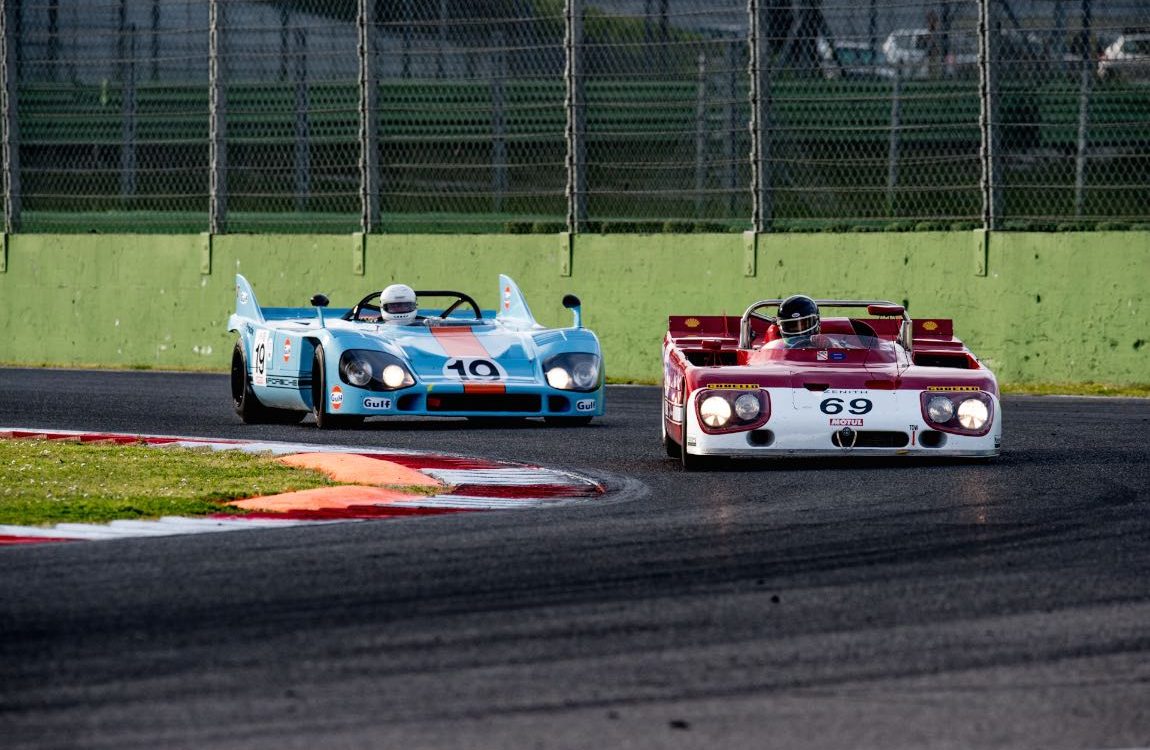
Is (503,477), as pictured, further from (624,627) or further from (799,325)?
(624,627)

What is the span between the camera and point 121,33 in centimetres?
2005

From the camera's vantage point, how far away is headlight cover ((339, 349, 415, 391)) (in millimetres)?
12328

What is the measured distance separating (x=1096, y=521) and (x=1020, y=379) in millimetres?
8428

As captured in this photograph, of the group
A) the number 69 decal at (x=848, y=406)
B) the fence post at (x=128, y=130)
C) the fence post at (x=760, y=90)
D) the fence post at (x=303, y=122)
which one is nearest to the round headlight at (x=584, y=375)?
the number 69 decal at (x=848, y=406)

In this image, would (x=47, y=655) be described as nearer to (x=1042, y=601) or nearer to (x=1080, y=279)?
(x=1042, y=601)

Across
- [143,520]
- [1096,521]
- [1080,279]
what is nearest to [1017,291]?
[1080,279]

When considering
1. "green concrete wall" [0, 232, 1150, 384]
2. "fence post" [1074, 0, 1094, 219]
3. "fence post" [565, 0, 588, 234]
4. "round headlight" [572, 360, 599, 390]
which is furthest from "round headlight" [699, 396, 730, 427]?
"fence post" [565, 0, 588, 234]

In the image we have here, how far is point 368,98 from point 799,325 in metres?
8.69

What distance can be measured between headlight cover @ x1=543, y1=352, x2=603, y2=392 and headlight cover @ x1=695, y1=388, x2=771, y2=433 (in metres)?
2.89

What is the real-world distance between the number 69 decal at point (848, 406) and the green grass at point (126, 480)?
94.2 inches

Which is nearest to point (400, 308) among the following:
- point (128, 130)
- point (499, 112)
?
point (499, 112)

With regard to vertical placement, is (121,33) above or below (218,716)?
above

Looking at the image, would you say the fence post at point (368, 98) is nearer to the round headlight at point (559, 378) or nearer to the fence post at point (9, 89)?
the fence post at point (9, 89)

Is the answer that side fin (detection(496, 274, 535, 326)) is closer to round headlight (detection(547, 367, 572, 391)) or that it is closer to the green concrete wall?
round headlight (detection(547, 367, 572, 391))
